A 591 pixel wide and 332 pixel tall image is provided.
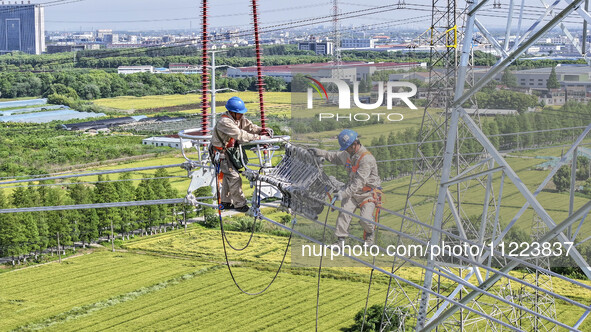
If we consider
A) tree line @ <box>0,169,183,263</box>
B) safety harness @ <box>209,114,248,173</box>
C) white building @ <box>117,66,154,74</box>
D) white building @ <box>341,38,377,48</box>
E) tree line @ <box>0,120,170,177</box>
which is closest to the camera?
safety harness @ <box>209,114,248,173</box>

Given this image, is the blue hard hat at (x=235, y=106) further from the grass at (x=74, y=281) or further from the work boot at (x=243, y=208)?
the grass at (x=74, y=281)

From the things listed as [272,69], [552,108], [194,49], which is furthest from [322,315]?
[194,49]

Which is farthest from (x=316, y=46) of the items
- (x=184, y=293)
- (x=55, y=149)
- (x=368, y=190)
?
(x=368, y=190)

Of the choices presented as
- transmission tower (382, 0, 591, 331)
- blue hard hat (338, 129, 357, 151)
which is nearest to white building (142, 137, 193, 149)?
transmission tower (382, 0, 591, 331)

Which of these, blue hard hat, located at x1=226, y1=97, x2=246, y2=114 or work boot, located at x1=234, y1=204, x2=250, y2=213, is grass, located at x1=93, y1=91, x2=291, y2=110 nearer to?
work boot, located at x1=234, y1=204, x2=250, y2=213

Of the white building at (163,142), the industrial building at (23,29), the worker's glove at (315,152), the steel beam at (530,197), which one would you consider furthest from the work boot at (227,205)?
the industrial building at (23,29)

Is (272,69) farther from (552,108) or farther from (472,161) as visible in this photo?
Result: (552,108)

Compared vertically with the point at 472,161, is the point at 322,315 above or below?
below
